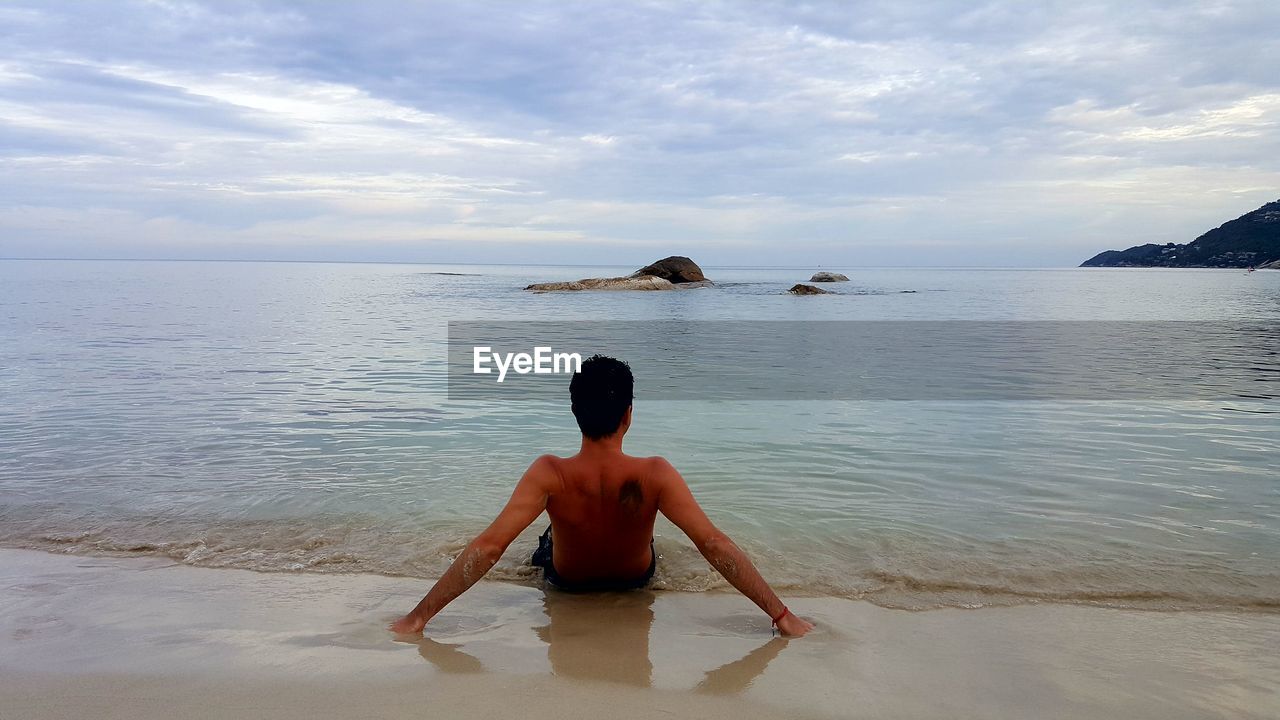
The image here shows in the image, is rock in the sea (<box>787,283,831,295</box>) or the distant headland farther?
the distant headland

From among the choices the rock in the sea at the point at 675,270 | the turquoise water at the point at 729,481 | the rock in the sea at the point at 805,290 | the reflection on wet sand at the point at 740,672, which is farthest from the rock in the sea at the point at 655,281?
the reflection on wet sand at the point at 740,672

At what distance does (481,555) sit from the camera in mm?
4242

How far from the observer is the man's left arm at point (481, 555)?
13.9ft

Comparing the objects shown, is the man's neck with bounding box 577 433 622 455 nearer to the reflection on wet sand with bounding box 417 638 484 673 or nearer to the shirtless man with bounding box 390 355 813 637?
the shirtless man with bounding box 390 355 813 637

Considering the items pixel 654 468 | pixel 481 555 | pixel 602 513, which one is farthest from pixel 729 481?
pixel 481 555

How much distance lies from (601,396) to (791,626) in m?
1.66

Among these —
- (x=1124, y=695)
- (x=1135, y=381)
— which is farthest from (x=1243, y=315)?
(x=1124, y=695)

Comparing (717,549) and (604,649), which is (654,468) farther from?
(604,649)

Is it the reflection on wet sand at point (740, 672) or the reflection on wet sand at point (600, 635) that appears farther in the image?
the reflection on wet sand at point (600, 635)

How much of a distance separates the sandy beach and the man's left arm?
13 centimetres

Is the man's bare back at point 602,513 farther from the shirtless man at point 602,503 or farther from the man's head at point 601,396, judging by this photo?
the man's head at point 601,396

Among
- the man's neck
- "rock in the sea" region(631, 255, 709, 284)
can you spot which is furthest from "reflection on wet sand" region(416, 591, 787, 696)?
"rock in the sea" region(631, 255, 709, 284)

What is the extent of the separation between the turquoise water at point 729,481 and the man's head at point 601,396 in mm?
1458

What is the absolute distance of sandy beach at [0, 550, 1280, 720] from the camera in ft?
11.2
